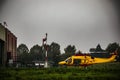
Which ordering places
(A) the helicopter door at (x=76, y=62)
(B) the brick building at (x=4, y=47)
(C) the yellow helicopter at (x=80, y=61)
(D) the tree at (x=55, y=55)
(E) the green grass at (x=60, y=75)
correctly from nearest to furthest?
(E) the green grass at (x=60, y=75) < (B) the brick building at (x=4, y=47) < (C) the yellow helicopter at (x=80, y=61) < (A) the helicopter door at (x=76, y=62) < (D) the tree at (x=55, y=55)

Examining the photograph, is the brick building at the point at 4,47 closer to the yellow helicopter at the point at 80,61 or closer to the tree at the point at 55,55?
the yellow helicopter at the point at 80,61

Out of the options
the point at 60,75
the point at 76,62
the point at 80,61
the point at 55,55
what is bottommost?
the point at 60,75

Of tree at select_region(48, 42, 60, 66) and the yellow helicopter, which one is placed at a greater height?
tree at select_region(48, 42, 60, 66)

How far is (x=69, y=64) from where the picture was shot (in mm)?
42094

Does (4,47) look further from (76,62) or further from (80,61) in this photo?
(80,61)

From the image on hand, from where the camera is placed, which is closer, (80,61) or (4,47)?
(4,47)

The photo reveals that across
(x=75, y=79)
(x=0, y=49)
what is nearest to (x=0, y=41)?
(x=0, y=49)

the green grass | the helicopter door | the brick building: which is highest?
the brick building

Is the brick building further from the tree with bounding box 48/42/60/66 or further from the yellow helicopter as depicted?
the tree with bounding box 48/42/60/66

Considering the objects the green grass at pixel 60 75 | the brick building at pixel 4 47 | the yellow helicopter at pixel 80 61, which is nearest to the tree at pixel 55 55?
the yellow helicopter at pixel 80 61

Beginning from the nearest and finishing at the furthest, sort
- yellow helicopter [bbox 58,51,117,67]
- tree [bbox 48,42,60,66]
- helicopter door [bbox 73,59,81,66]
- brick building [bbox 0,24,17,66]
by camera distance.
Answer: brick building [bbox 0,24,17,66], yellow helicopter [bbox 58,51,117,67], helicopter door [bbox 73,59,81,66], tree [bbox 48,42,60,66]

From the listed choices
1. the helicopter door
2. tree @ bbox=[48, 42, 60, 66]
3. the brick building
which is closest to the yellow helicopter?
the helicopter door

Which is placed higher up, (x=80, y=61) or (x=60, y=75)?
(x=80, y=61)

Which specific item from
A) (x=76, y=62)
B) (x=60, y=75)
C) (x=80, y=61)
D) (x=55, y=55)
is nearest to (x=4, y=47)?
(x=76, y=62)
